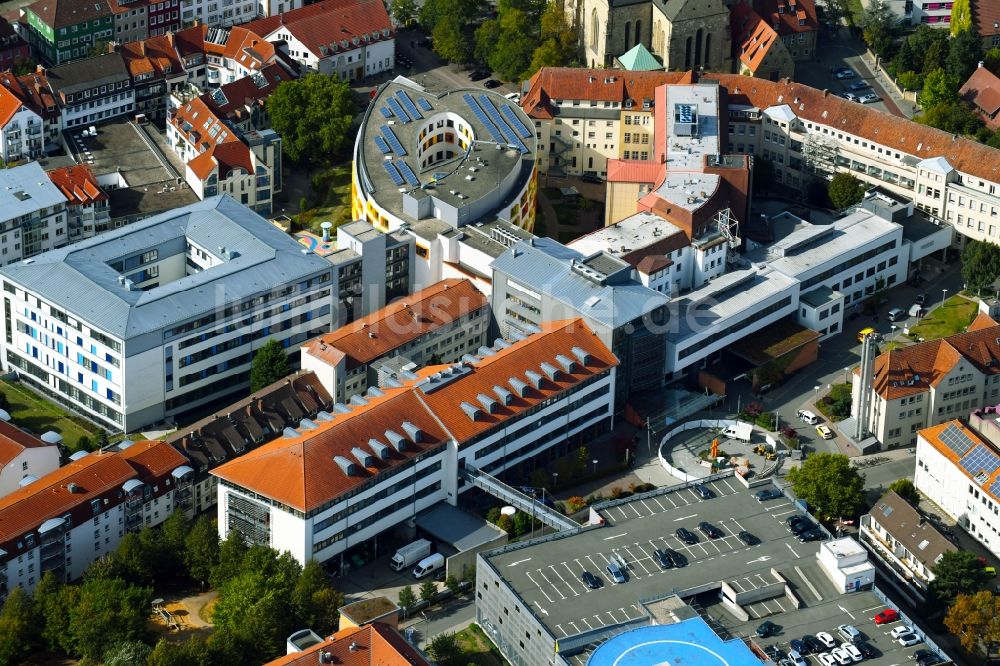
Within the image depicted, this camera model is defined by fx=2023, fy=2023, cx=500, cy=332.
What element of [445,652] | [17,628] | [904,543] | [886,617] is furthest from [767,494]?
[17,628]

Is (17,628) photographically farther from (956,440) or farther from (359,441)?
(956,440)

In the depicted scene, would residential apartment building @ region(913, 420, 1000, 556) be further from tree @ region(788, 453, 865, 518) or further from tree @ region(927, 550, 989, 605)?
tree @ region(927, 550, 989, 605)

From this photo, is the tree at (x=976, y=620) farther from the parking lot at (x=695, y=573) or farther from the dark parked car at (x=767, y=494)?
the dark parked car at (x=767, y=494)

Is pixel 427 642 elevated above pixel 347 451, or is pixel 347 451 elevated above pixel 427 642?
pixel 347 451

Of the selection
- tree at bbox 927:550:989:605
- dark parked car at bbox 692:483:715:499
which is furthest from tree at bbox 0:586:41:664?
tree at bbox 927:550:989:605

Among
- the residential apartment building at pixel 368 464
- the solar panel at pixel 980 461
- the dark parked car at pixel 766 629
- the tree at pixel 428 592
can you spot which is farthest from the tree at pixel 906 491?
the tree at pixel 428 592

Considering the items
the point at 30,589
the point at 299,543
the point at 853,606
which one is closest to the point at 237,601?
the point at 299,543

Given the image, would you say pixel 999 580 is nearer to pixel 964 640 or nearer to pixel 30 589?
pixel 964 640
